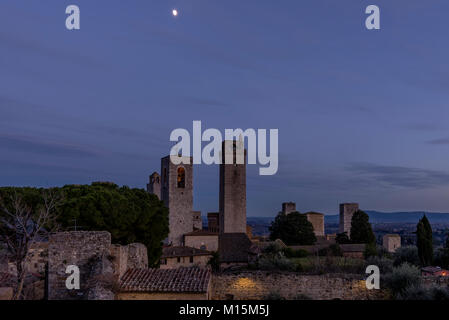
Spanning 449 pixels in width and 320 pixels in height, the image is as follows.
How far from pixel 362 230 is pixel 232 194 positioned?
1913cm

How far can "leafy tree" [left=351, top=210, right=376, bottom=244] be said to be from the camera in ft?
170

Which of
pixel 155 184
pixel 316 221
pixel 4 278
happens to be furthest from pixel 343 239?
pixel 4 278

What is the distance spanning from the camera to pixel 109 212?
1931cm

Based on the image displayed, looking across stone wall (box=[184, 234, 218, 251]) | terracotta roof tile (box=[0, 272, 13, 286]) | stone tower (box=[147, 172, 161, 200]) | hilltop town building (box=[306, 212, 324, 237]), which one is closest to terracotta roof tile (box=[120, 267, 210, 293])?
terracotta roof tile (box=[0, 272, 13, 286])

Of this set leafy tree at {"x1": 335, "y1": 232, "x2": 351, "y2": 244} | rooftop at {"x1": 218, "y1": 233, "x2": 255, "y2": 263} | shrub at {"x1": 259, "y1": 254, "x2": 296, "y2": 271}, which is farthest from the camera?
leafy tree at {"x1": 335, "y1": 232, "x2": 351, "y2": 244}

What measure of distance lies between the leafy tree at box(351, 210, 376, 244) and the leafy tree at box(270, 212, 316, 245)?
578cm

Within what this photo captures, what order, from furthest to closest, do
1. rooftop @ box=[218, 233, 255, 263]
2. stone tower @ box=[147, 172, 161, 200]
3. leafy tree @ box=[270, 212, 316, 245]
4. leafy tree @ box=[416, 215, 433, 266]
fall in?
stone tower @ box=[147, 172, 161, 200]
leafy tree @ box=[270, 212, 316, 245]
rooftop @ box=[218, 233, 255, 263]
leafy tree @ box=[416, 215, 433, 266]

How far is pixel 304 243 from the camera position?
5075cm

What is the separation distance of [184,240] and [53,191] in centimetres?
3566

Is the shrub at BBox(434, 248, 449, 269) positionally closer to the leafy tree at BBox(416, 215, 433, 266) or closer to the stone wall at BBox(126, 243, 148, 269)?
the leafy tree at BBox(416, 215, 433, 266)

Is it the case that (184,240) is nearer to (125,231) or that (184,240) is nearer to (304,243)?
(304,243)

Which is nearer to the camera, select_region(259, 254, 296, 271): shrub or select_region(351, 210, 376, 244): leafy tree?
select_region(259, 254, 296, 271): shrub

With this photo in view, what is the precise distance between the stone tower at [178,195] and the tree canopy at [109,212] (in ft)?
102
